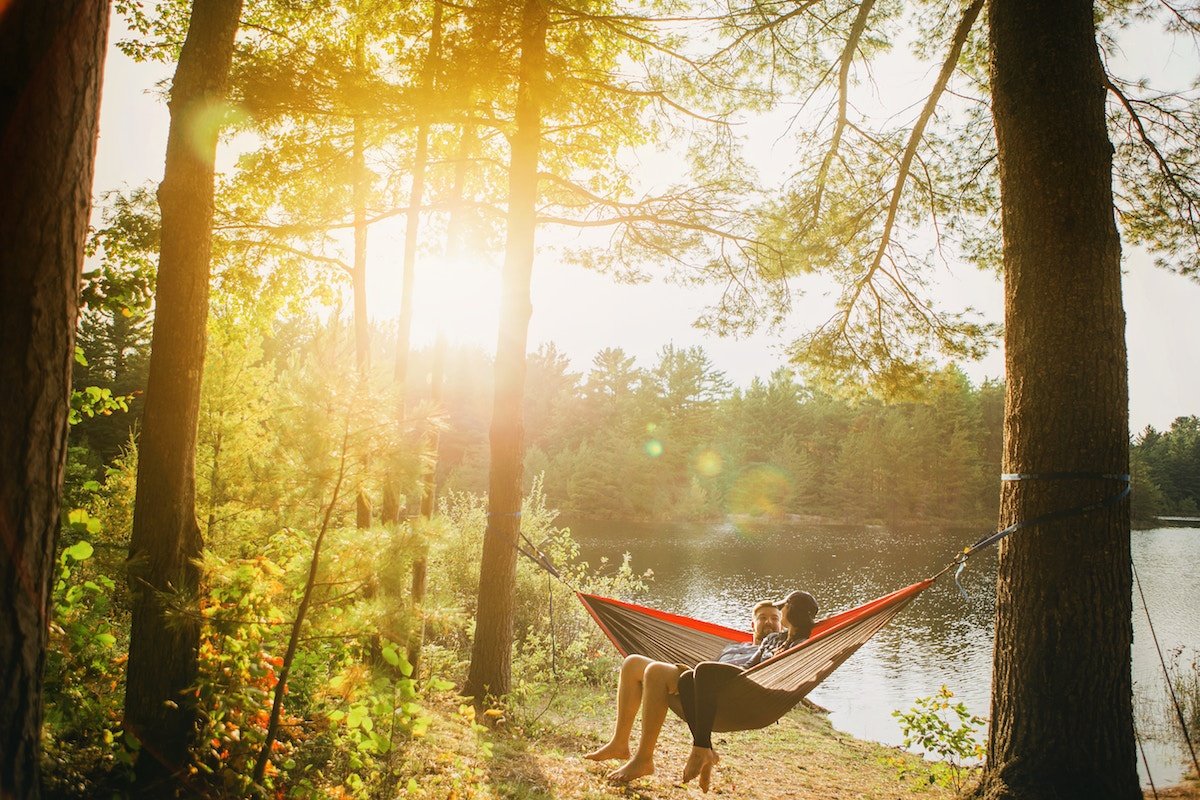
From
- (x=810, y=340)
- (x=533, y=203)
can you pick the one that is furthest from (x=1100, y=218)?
(x=533, y=203)

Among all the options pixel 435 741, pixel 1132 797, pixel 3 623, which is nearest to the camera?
pixel 3 623

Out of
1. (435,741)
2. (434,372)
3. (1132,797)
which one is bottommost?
(435,741)

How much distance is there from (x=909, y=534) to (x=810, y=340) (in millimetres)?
22360

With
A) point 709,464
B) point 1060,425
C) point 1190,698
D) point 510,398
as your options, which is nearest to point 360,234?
point 510,398

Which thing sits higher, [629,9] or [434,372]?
[629,9]

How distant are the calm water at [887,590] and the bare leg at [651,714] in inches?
159

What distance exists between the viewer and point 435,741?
2.55 meters

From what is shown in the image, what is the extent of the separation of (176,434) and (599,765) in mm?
2157

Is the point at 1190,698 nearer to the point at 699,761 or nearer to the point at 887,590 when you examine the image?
the point at 699,761

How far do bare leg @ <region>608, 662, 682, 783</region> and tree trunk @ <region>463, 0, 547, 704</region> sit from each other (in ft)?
3.61

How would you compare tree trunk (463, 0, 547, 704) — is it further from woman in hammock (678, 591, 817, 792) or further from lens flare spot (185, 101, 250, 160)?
lens flare spot (185, 101, 250, 160)

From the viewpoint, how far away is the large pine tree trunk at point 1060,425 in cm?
171

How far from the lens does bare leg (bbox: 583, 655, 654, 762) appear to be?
8.11 feet

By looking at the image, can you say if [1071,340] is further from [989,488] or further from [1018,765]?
[989,488]
